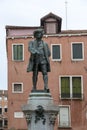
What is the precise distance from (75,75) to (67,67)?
128 cm

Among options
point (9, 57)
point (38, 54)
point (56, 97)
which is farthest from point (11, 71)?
point (38, 54)

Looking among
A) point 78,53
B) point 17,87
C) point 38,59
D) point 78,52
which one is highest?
point 78,52

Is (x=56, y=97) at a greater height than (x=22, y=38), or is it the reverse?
(x=22, y=38)

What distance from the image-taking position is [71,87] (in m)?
55.7

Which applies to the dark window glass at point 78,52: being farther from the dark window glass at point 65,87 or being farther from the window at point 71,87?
the dark window glass at point 65,87

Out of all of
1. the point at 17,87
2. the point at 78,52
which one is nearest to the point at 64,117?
the point at 17,87

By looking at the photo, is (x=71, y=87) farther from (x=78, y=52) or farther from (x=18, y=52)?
(x=18, y=52)

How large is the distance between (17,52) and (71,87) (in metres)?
6.59

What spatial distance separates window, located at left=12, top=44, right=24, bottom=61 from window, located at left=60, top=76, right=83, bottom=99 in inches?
193

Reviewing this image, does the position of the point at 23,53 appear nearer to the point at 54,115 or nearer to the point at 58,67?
the point at 58,67

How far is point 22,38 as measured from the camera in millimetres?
57250

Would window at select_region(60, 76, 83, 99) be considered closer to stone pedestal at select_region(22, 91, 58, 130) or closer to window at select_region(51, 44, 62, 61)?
window at select_region(51, 44, 62, 61)

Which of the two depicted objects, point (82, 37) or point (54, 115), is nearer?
point (54, 115)

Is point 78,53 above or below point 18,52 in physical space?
below
